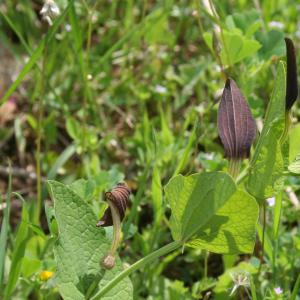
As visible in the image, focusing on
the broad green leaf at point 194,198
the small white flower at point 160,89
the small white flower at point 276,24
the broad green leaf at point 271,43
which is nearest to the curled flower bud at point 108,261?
the broad green leaf at point 194,198

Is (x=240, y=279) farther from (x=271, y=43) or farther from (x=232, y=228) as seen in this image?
(x=271, y=43)

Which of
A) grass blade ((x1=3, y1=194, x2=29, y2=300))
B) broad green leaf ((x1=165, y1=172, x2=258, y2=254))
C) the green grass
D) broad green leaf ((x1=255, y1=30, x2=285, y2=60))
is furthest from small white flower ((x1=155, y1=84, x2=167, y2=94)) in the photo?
broad green leaf ((x1=165, y1=172, x2=258, y2=254))

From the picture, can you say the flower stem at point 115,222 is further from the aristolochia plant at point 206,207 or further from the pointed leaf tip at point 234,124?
the pointed leaf tip at point 234,124

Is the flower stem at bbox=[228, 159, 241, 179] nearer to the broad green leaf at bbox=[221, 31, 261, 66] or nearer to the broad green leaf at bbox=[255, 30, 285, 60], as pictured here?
the broad green leaf at bbox=[221, 31, 261, 66]

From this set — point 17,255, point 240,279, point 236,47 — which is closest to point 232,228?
point 240,279

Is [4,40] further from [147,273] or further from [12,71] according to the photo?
[147,273]

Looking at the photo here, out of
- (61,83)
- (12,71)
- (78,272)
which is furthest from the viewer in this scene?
(12,71)

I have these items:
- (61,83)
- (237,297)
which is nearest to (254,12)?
(61,83)
